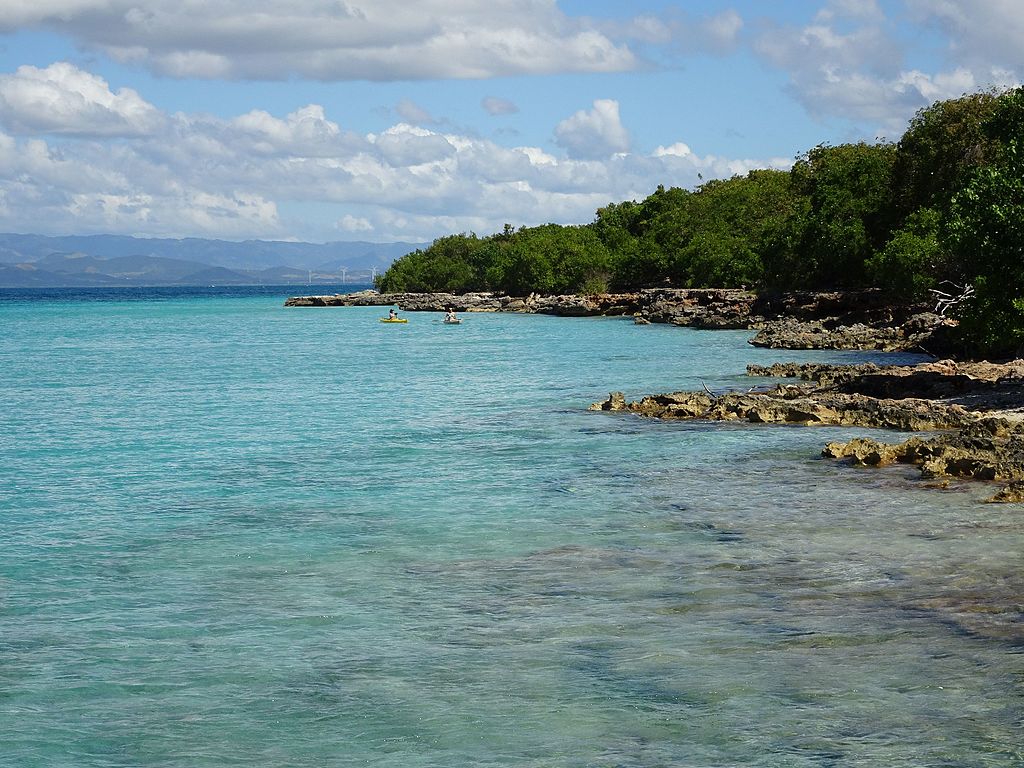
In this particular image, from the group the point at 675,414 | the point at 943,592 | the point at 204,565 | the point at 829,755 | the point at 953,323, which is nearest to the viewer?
the point at 829,755

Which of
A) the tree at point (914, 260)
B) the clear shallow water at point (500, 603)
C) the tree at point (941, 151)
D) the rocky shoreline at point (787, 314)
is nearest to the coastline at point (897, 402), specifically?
the rocky shoreline at point (787, 314)

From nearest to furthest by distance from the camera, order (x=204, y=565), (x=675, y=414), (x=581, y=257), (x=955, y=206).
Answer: (x=204, y=565), (x=675, y=414), (x=955, y=206), (x=581, y=257)

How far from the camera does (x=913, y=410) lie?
2580 centimetres

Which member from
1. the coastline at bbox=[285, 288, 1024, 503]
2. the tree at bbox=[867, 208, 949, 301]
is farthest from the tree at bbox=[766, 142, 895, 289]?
the coastline at bbox=[285, 288, 1024, 503]

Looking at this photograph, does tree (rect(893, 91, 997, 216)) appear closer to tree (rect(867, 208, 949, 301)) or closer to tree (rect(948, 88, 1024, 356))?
tree (rect(867, 208, 949, 301))

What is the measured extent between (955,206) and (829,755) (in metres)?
31.8

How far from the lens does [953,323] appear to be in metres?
47.2

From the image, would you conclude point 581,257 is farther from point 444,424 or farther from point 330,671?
point 330,671

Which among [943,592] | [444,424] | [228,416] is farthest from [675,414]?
[943,592]

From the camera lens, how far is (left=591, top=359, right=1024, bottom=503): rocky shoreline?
19.4 metres

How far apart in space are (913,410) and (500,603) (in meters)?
16.3

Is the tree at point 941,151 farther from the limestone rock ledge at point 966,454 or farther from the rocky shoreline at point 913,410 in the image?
the limestone rock ledge at point 966,454

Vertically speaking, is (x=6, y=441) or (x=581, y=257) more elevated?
(x=581, y=257)

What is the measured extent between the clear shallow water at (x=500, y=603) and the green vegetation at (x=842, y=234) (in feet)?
37.7
